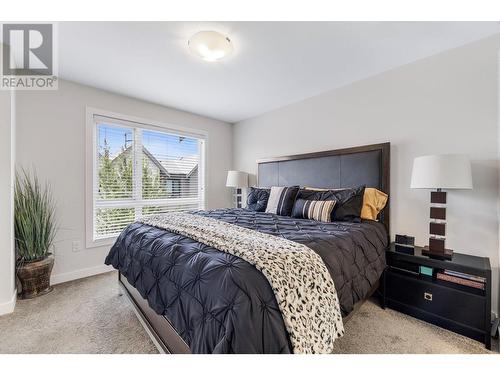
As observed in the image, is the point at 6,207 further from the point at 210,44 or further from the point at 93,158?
the point at 210,44

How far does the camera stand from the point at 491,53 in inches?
74.0

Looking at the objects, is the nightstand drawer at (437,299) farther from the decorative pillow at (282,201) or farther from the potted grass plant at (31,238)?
the potted grass plant at (31,238)

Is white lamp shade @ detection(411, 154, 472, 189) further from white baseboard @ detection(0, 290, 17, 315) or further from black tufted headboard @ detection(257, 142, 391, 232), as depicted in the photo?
white baseboard @ detection(0, 290, 17, 315)

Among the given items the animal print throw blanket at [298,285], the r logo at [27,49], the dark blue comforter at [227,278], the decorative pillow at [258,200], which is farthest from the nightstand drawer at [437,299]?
the r logo at [27,49]

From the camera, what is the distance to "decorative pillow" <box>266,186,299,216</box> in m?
2.71

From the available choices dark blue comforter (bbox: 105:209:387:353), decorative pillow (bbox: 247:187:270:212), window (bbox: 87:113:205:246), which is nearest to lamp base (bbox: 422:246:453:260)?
dark blue comforter (bbox: 105:209:387:353)

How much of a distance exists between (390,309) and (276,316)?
1.73 metres

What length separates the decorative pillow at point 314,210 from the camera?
91.3 inches

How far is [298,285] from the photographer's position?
1087 millimetres

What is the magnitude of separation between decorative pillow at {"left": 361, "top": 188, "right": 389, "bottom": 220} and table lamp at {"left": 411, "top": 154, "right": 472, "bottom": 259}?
464mm

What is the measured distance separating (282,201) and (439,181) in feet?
4.90

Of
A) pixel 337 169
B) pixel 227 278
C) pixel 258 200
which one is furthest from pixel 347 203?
pixel 227 278

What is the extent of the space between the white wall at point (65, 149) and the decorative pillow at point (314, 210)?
2.60 metres

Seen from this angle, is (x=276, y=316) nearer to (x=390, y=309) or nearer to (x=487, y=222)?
(x=390, y=309)
